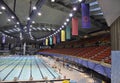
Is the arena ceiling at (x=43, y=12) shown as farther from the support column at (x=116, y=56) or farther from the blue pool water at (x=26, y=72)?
the support column at (x=116, y=56)

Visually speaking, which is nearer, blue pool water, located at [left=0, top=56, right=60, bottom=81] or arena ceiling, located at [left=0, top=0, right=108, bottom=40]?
blue pool water, located at [left=0, top=56, right=60, bottom=81]

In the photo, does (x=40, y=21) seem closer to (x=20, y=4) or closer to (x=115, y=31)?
(x=20, y=4)

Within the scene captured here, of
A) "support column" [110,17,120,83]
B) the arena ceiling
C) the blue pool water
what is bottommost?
the blue pool water

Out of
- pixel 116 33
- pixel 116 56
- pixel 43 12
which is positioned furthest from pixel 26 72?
pixel 43 12

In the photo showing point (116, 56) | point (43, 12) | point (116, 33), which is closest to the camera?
point (116, 56)

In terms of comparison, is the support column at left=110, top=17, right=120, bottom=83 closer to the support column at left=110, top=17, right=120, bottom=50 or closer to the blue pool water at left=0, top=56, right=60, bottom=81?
the support column at left=110, top=17, right=120, bottom=50

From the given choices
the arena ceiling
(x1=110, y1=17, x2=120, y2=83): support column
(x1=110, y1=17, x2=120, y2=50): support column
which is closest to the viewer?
(x1=110, y1=17, x2=120, y2=83): support column

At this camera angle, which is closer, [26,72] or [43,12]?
[26,72]

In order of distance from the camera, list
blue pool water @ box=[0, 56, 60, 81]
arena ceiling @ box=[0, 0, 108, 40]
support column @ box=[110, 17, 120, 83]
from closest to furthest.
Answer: support column @ box=[110, 17, 120, 83] < blue pool water @ box=[0, 56, 60, 81] < arena ceiling @ box=[0, 0, 108, 40]

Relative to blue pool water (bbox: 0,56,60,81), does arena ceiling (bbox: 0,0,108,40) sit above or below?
above

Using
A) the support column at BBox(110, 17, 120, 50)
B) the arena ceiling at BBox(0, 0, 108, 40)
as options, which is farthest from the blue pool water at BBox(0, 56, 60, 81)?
the arena ceiling at BBox(0, 0, 108, 40)

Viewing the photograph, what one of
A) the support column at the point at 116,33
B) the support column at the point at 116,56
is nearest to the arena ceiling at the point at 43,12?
the support column at the point at 116,33

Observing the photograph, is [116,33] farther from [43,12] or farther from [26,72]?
[43,12]

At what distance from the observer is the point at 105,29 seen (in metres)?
19.6
